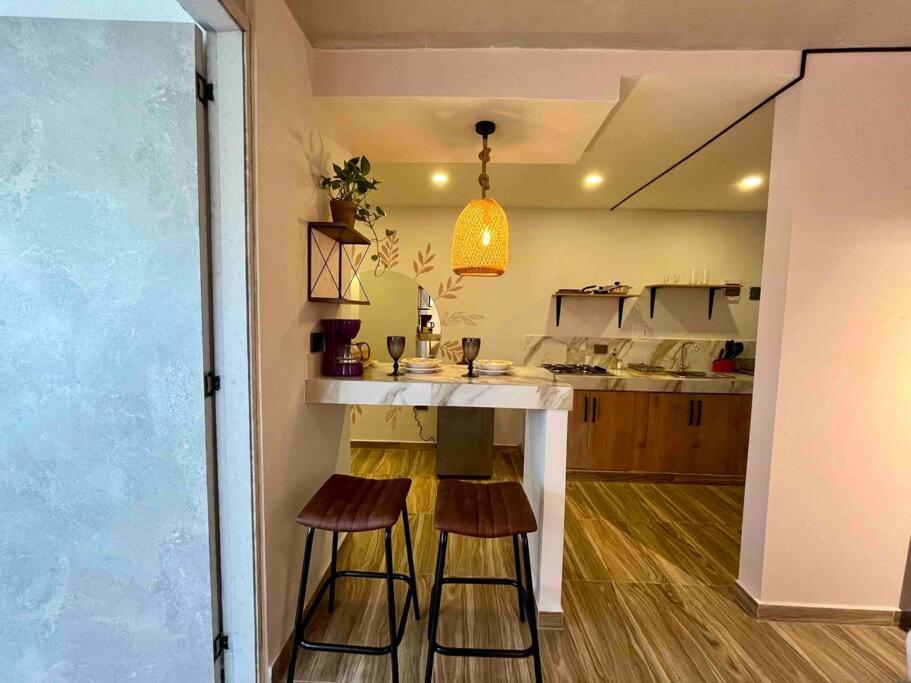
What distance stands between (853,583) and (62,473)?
3290 mm

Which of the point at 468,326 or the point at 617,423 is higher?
the point at 468,326

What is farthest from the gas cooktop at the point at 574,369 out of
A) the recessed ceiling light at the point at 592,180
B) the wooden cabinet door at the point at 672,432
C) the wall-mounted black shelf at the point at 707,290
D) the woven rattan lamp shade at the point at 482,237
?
the woven rattan lamp shade at the point at 482,237

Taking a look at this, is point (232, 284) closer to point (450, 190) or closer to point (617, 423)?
point (450, 190)

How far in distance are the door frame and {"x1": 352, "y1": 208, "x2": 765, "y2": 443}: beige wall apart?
2.57 meters

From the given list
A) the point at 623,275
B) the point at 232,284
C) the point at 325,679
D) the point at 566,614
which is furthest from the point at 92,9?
the point at 623,275

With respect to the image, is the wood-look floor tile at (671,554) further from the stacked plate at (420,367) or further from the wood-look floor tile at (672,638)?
the stacked plate at (420,367)

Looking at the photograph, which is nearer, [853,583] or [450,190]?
[853,583]

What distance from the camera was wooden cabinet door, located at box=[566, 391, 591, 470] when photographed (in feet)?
11.0

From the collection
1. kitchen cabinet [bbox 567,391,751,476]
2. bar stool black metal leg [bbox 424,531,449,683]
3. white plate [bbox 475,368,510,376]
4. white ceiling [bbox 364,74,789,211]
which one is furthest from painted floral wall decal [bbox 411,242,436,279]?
bar stool black metal leg [bbox 424,531,449,683]

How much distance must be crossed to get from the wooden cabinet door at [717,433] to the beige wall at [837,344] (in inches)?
61.0

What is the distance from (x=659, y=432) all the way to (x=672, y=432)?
11 centimetres

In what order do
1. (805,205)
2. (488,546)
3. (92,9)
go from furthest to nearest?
(488,546)
(805,205)
(92,9)

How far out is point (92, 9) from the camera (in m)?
1.08

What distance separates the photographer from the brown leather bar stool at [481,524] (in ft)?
4.22
